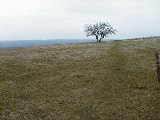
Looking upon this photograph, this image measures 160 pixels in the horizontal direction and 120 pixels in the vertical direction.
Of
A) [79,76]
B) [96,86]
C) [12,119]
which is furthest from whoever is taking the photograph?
[79,76]

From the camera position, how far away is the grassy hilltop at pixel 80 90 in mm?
24391

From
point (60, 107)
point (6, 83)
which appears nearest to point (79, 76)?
point (6, 83)

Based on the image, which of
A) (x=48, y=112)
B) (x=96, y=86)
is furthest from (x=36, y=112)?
(x=96, y=86)

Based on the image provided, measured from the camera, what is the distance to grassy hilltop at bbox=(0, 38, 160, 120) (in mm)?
24391

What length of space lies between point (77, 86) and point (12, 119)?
11159mm

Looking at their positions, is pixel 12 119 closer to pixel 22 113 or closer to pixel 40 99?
pixel 22 113

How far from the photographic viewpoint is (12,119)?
23.2 m

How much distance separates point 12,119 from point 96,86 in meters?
12.0

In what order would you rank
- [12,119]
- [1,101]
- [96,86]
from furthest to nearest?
[96,86], [1,101], [12,119]

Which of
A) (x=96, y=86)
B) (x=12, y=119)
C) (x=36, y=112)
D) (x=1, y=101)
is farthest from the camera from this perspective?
(x=96, y=86)

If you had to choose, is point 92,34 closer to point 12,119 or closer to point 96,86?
point 96,86

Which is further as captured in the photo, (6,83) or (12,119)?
(6,83)

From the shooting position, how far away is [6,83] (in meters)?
34.9

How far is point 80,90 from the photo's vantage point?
3141 centimetres
